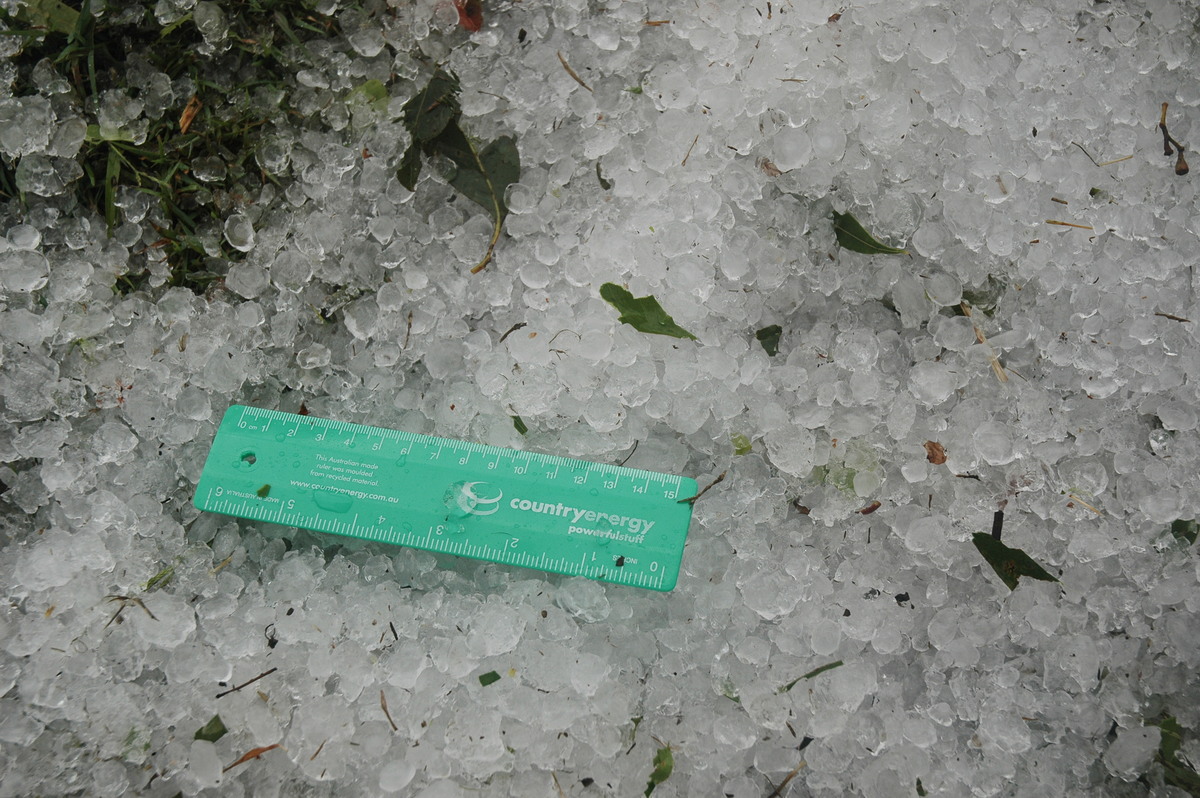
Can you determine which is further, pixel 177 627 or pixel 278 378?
pixel 278 378

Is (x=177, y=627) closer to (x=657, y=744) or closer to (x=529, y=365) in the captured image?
(x=529, y=365)

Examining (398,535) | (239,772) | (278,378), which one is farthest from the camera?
(278,378)

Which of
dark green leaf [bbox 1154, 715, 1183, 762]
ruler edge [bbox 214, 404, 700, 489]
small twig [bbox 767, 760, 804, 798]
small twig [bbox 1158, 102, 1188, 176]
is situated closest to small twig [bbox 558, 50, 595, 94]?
ruler edge [bbox 214, 404, 700, 489]

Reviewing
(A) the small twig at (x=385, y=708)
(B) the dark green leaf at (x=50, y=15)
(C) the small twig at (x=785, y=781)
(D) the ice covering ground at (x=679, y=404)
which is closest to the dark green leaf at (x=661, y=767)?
(D) the ice covering ground at (x=679, y=404)

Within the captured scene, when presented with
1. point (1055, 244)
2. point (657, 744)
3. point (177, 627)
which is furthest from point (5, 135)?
point (1055, 244)

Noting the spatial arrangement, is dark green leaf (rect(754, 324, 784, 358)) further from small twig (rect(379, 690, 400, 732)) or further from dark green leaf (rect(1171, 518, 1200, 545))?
small twig (rect(379, 690, 400, 732))

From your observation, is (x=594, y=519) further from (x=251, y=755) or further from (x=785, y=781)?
(x=251, y=755)
